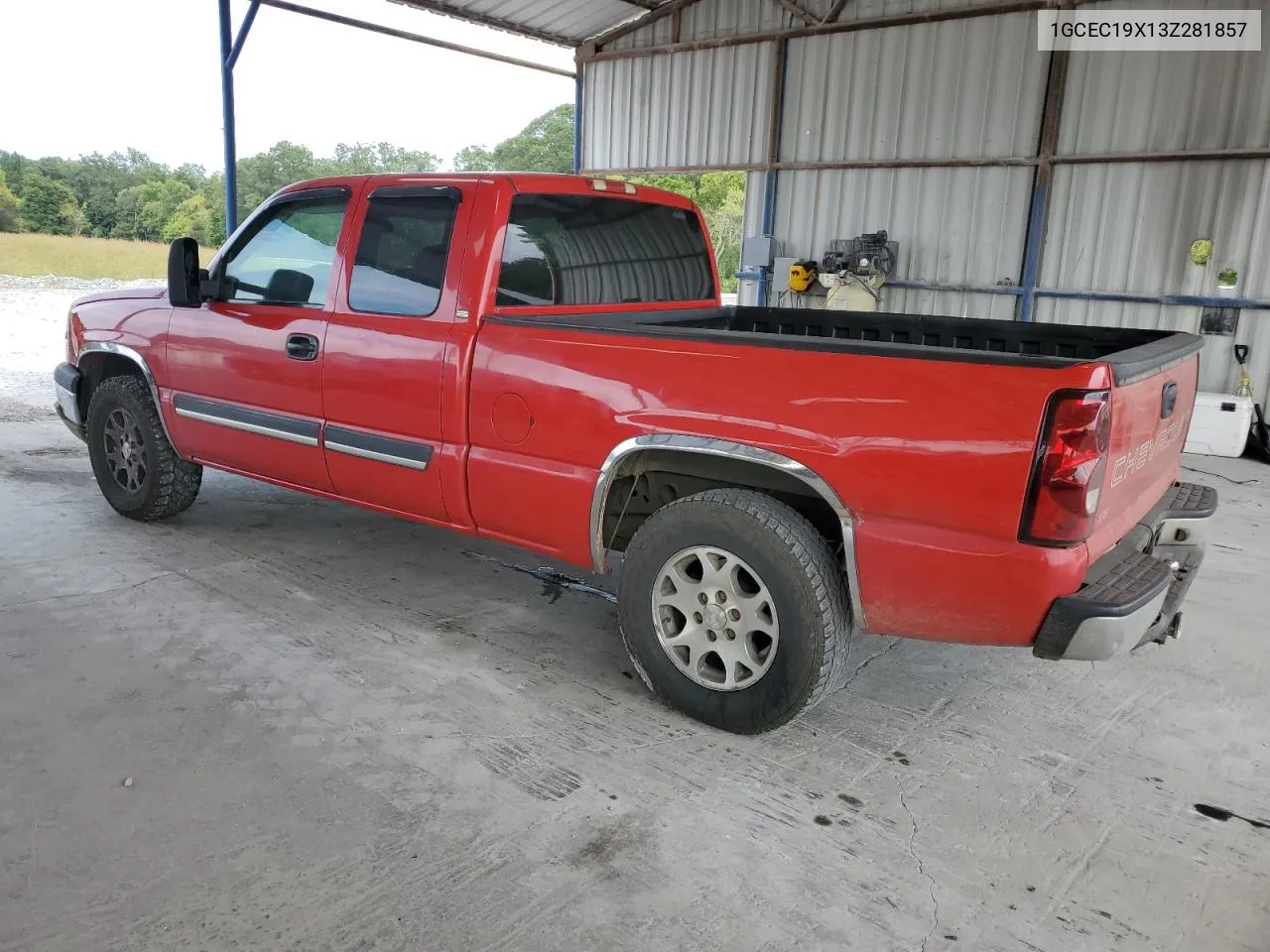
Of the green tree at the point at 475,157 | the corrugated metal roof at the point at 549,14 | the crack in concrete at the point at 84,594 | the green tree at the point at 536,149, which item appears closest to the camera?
the crack in concrete at the point at 84,594

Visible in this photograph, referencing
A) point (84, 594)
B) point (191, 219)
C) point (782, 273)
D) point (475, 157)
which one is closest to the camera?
point (84, 594)

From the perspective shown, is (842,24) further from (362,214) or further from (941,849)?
(941,849)

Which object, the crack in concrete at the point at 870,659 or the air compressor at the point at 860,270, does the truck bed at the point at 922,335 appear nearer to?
the crack in concrete at the point at 870,659

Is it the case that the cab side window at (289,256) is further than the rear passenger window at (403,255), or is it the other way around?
the cab side window at (289,256)

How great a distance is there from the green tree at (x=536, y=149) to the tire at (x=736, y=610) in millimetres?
53305

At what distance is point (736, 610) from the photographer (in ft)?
9.82

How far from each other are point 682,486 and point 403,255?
1.53 m

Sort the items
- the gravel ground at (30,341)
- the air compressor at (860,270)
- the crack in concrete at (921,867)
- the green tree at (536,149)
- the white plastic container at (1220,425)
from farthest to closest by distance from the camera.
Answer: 1. the green tree at (536,149)
2. the air compressor at (860,270)
3. the white plastic container at (1220,425)
4. the gravel ground at (30,341)
5. the crack in concrete at (921,867)

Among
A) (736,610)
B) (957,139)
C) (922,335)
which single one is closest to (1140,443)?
(736,610)

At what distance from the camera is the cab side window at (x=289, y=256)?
4.05 meters

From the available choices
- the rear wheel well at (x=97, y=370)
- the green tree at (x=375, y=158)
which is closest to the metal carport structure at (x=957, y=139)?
the rear wheel well at (x=97, y=370)

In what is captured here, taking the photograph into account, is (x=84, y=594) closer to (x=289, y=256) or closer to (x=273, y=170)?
(x=289, y=256)

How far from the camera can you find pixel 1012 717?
330 centimetres

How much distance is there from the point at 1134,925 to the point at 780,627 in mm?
1166
